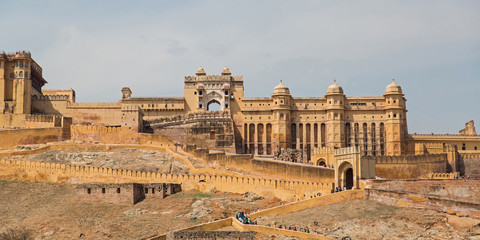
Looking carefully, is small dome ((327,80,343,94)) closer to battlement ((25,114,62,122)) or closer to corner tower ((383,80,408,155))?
corner tower ((383,80,408,155))

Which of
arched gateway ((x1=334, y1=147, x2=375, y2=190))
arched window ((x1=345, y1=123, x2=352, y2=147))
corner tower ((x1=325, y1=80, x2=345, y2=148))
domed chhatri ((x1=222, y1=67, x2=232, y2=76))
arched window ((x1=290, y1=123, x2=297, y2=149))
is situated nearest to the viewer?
arched gateway ((x1=334, y1=147, x2=375, y2=190))

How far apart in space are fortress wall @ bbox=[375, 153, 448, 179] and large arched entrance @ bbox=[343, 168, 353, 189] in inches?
227

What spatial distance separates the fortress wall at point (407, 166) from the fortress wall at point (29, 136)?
30942 mm

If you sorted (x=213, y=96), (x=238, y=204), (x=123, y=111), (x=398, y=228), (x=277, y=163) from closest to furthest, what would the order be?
(x=398, y=228) → (x=238, y=204) → (x=277, y=163) → (x=123, y=111) → (x=213, y=96)

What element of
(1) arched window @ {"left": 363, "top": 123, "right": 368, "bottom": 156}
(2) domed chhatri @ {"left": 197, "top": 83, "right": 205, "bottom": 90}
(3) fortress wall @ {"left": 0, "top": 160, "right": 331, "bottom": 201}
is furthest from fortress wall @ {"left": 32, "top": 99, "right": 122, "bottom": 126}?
(1) arched window @ {"left": 363, "top": 123, "right": 368, "bottom": 156}

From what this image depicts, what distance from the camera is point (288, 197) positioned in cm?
4662

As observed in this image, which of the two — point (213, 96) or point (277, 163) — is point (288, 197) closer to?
point (277, 163)

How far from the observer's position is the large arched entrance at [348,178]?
47.8m

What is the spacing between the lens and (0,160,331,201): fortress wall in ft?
154

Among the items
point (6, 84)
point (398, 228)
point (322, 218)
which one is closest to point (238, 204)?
point (322, 218)

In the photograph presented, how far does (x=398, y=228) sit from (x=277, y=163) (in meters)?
15.3

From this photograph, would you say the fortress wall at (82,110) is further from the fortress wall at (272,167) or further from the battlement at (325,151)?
the battlement at (325,151)

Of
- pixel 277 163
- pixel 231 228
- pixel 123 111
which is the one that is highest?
pixel 123 111

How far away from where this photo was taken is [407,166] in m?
55.0
